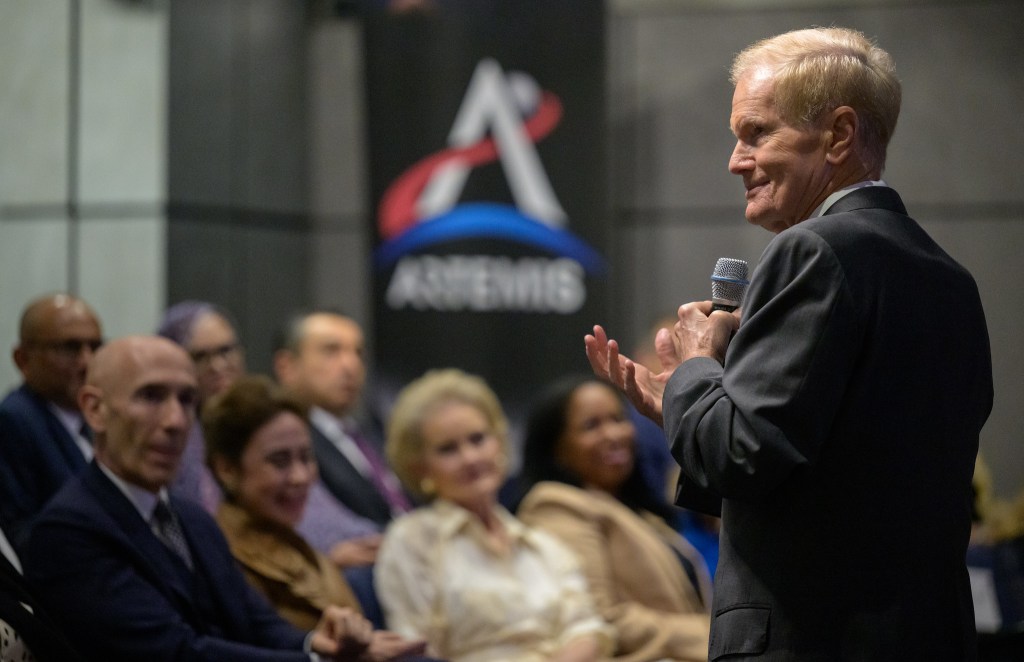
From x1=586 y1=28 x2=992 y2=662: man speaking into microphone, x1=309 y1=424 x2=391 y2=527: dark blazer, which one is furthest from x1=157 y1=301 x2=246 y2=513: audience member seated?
x1=586 y1=28 x2=992 y2=662: man speaking into microphone

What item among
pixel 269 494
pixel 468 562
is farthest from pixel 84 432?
pixel 468 562

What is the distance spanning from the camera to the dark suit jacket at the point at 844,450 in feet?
5.07

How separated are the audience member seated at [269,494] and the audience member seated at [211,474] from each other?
4.9 inches

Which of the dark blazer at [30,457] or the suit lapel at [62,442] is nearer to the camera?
the dark blazer at [30,457]

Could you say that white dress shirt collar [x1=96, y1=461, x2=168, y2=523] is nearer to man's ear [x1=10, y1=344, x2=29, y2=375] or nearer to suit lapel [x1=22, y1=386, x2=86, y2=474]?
suit lapel [x1=22, y1=386, x2=86, y2=474]

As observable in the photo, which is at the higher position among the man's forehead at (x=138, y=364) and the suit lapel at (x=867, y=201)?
the suit lapel at (x=867, y=201)

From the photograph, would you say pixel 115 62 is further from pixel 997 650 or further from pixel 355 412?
pixel 997 650

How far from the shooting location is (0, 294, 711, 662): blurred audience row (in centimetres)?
254

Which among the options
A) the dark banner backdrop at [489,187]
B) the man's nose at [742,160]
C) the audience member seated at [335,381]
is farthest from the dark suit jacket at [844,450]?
the dark banner backdrop at [489,187]

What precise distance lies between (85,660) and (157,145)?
4193 mm

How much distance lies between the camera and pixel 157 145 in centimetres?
626

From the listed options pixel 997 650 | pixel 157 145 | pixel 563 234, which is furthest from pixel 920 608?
pixel 157 145

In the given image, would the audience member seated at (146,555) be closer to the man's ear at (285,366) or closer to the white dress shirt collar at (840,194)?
the white dress shirt collar at (840,194)

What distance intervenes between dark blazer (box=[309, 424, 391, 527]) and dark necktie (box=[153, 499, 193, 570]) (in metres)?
1.73
